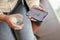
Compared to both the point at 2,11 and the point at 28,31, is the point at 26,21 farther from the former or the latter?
the point at 2,11

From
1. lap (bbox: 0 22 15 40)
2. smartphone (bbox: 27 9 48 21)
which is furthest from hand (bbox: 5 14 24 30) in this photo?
smartphone (bbox: 27 9 48 21)

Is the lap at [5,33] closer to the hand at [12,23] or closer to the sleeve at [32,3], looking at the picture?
the hand at [12,23]

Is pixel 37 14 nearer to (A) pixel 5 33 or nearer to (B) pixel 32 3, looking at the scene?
(B) pixel 32 3

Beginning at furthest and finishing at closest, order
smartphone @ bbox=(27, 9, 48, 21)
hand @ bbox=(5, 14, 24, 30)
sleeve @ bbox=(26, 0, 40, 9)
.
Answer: sleeve @ bbox=(26, 0, 40, 9)
smartphone @ bbox=(27, 9, 48, 21)
hand @ bbox=(5, 14, 24, 30)

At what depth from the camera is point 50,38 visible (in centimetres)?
97

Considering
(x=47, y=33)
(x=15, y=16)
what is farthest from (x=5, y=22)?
(x=47, y=33)

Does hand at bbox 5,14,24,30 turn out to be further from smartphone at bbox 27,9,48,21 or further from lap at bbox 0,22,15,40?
smartphone at bbox 27,9,48,21

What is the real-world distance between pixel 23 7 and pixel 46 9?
21cm

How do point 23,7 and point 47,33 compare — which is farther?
point 23,7

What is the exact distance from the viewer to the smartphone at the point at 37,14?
1087 mm

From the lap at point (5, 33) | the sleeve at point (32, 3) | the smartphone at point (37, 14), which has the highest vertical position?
the sleeve at point (32, 3)

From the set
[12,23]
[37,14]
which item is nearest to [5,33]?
[12,23]

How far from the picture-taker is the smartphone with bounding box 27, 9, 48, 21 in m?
1.09

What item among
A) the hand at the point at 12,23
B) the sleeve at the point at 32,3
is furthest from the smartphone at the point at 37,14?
the hand at the point at 12,23
